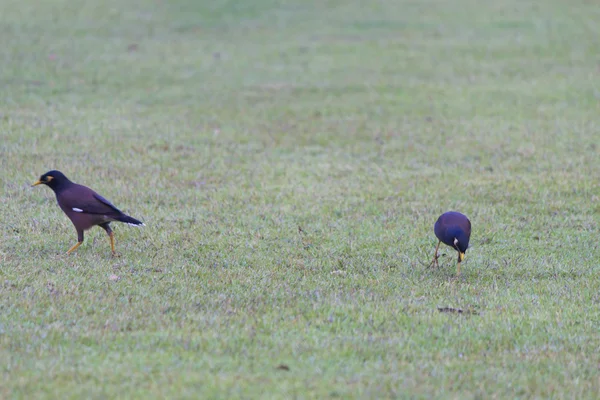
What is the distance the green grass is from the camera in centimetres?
596

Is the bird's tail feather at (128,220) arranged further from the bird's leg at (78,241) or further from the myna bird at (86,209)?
the bird's leg at (78,241)

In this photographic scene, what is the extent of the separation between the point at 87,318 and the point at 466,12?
87.1 feet

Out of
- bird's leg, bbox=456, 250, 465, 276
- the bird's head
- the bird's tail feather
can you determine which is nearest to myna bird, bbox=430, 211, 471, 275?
bird's leg, bbox=456, 250, 465, 276

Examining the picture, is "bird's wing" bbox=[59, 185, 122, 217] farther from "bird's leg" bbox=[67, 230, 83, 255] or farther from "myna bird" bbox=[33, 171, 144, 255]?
"bird's leg" bbox=[67, 230, 83, 255]

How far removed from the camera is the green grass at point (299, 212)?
5.96 meters

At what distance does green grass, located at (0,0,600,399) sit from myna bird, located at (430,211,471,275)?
0.39 m

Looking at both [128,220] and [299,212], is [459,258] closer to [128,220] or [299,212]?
[299,212]

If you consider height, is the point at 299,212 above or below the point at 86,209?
below

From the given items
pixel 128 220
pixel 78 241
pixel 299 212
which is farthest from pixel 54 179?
pixel 299 212

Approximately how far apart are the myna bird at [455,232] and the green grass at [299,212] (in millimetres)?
394

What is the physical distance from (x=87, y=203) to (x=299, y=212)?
10.9ft

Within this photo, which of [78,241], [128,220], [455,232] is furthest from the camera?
[78,241]

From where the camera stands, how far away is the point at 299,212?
1104 cm

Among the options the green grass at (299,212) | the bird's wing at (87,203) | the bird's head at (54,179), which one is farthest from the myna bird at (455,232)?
the bird's head at (54,179)
